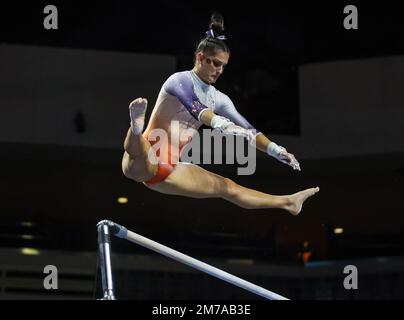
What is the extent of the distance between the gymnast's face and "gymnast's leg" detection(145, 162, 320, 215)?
0.74 metres

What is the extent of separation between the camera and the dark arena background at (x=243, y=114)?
26.4 ft

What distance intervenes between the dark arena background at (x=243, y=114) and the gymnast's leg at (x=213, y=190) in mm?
312

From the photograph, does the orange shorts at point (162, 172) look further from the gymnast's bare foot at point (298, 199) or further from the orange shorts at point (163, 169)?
the gymnast's bare foot at point (298, 199)

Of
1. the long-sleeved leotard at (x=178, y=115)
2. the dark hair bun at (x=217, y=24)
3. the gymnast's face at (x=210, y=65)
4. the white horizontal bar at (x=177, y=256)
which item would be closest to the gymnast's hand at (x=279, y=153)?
the long-sleeved leotard at (x=178, y=115)

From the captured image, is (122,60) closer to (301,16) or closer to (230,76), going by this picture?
(230,76)

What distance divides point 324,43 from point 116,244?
2.81m

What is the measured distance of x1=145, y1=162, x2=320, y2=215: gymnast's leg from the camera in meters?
7.28

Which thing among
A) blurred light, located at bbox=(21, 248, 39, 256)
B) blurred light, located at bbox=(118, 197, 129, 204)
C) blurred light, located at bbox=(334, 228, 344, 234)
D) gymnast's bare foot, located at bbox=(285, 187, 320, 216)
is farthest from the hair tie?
blurred light, located at bbox=(21, 248, 39, 256)

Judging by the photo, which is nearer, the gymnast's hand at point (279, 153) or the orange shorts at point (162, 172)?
the gymnast's hand at point (279, 153)

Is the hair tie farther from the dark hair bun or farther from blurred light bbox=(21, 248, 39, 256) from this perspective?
blurred light bbox=(21, 248, 39, 256)

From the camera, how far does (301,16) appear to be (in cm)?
822

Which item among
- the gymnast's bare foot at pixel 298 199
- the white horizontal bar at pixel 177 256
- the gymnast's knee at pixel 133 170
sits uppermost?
the gymnast's knee at pixel 133 170

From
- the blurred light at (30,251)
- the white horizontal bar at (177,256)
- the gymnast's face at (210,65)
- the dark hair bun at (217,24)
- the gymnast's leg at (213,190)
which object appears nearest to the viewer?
the white horizontal bar at (177,256)

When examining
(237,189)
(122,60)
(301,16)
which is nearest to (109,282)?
(237,189)
